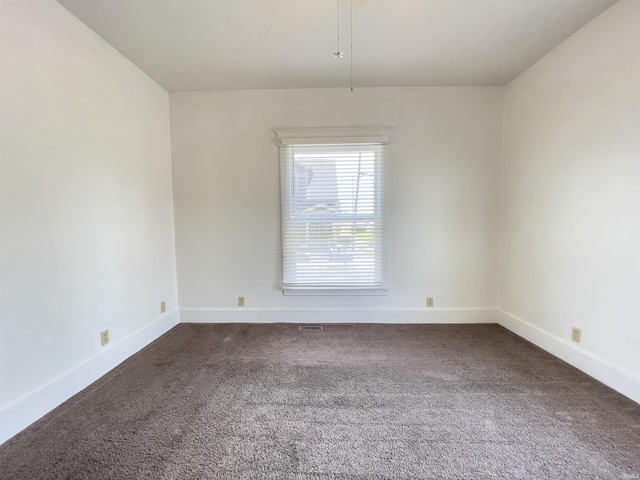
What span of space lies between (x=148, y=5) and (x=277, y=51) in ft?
3.02

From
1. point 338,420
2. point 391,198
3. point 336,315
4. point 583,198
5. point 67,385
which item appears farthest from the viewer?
point 336,315

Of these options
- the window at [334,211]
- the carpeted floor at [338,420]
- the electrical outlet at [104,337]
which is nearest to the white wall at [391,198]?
the window at [334,211]

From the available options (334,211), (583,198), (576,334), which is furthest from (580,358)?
(334,211)

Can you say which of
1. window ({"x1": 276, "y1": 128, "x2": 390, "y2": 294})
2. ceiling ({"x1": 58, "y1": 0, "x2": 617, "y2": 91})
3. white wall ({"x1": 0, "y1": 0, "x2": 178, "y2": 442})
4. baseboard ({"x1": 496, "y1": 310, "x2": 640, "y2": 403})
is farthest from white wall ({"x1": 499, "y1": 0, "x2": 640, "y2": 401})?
white wall ({"x1": 0, "y1": 0, "x2": 178, "y2": 442})

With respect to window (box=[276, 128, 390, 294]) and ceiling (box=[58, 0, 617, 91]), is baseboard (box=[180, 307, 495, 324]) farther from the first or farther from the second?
ceiling (box=[58, 0, 617, 91])

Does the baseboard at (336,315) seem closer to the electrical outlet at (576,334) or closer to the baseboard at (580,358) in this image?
the baseboard at (580,358)

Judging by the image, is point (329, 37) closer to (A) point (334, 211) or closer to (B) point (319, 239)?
(A) point (334, 211)

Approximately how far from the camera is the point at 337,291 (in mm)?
3113

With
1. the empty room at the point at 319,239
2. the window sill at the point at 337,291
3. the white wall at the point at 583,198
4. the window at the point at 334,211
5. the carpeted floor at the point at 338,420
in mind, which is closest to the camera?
the carpeted floor at the point at 338,420

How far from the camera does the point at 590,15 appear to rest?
1922 mm

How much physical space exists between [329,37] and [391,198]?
160cm

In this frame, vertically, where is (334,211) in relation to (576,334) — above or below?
above

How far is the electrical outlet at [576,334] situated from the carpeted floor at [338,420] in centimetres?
23

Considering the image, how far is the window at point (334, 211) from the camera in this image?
117 inches
